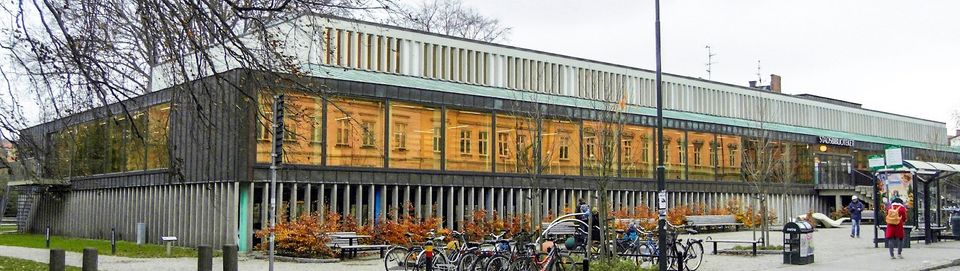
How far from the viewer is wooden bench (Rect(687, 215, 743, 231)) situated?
3650cm

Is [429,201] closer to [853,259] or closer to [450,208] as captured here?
[450,208]

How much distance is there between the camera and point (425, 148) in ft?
102

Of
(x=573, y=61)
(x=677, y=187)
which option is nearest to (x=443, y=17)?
(x=573, y=61)

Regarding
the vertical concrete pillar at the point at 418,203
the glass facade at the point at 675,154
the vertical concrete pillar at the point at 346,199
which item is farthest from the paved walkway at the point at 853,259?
the glass facade at the point at 675,154

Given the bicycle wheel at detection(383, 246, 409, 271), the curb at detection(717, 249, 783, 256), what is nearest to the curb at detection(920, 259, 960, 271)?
the curb at detection(717, 249, 783, 256)

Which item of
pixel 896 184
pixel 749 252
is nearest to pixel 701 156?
pixel 896 184

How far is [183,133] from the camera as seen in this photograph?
30.1 metres

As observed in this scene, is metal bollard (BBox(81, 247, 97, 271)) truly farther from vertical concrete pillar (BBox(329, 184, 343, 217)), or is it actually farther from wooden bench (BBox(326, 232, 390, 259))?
vertical concrete pillar (BBox(329, 184, 343, 217))

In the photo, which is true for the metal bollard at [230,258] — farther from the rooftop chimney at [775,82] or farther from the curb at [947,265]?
the rooftop chimney at [775,82]

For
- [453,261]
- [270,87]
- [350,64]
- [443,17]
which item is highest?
[443,17]

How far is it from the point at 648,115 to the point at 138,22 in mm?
29532

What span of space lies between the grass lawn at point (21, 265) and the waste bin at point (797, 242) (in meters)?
14.8

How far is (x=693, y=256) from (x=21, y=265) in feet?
47.7

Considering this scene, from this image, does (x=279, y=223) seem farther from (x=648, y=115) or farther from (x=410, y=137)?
(x=648, y=115)
